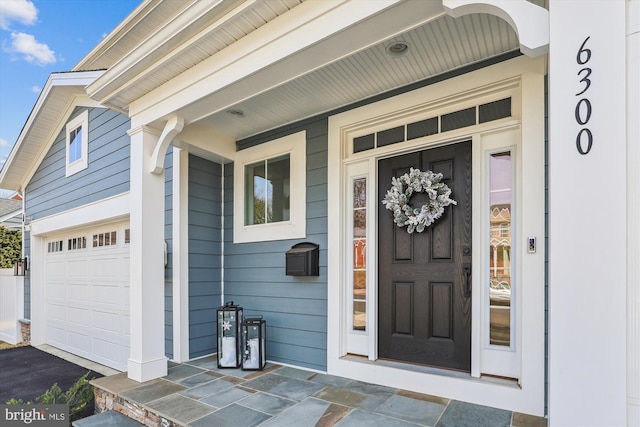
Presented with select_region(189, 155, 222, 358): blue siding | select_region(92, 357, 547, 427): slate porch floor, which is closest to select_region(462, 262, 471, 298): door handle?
select_region(92, 357, 547, 427): slate porch floor

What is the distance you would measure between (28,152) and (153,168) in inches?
211

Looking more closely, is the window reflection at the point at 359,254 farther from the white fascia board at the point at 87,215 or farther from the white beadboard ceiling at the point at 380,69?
the white fascia board at the point at 87,215

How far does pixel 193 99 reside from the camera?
9.52 ft

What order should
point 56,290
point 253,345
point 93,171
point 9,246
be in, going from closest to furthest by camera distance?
point 253,345 → point 93,171 → point 56,290 → point 9,246

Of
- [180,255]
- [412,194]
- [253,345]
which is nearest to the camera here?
[412,194]

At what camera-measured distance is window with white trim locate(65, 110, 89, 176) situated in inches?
225

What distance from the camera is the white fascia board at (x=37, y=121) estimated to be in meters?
5.10

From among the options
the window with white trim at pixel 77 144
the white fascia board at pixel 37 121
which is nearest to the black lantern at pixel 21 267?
the white fascia board at pixel 37 121

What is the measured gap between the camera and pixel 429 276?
298cm

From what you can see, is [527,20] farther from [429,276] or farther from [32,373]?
[32,373]

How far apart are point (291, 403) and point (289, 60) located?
250 cm
